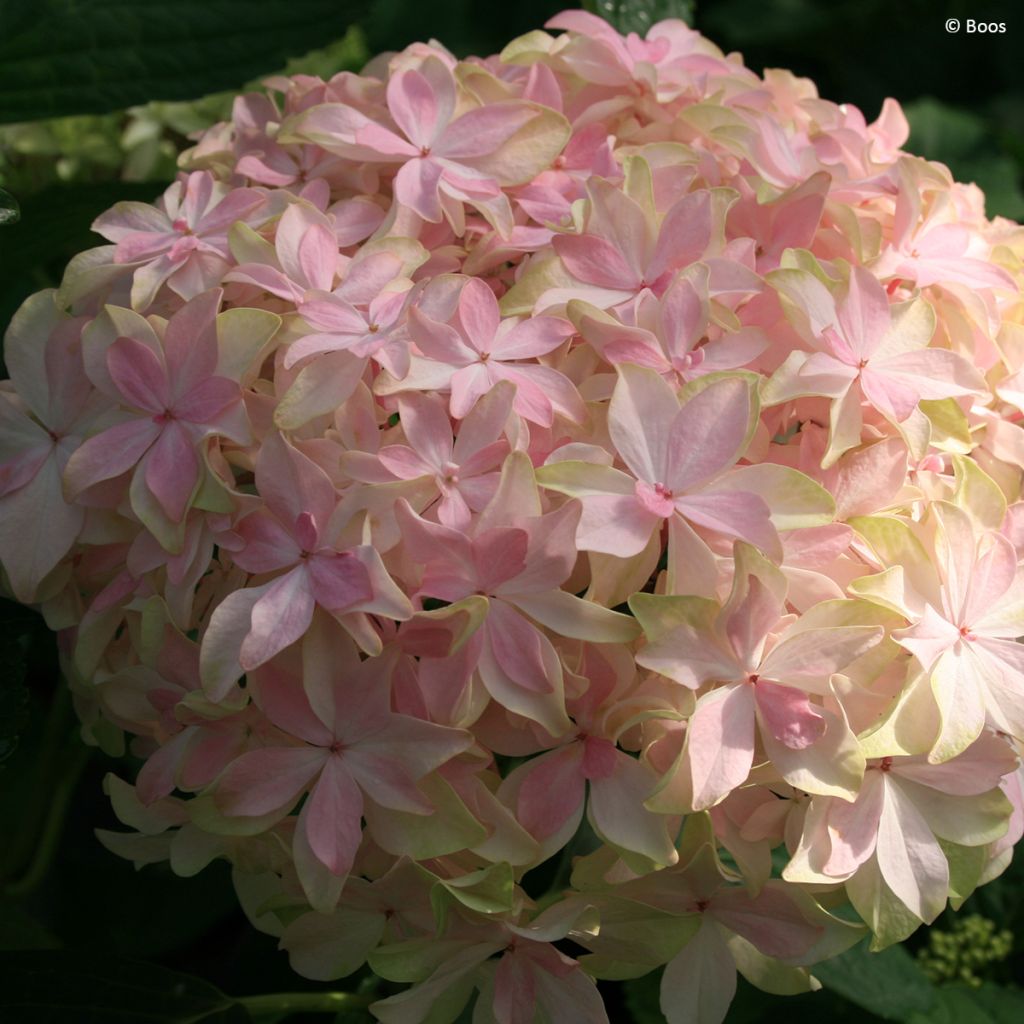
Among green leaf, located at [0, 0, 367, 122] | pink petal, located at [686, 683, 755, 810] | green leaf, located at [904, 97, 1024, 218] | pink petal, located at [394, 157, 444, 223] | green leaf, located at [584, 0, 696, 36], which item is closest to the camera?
pink petal, located at [686, 683, 755, 810]

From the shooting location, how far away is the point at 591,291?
1.63 feet

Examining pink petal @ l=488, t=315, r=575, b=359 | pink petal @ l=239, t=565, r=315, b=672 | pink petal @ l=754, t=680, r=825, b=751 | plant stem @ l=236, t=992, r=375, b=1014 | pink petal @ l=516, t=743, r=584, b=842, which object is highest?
pink petal @ l=488, t=315, r=575, b=359

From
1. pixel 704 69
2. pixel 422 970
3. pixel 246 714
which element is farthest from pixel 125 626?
pixel 704 69

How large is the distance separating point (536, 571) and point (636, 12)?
21.1 inches

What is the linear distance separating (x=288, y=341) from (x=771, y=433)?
0.20 m

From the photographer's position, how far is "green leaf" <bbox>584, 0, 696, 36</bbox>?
0.80 meters

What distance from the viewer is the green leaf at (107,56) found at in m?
0.68

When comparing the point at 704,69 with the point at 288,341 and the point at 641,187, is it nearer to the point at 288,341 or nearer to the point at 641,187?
the point at 641,187

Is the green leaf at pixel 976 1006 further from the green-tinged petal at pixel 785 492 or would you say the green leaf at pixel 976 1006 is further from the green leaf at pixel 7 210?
the green leaf at pixel 7 210

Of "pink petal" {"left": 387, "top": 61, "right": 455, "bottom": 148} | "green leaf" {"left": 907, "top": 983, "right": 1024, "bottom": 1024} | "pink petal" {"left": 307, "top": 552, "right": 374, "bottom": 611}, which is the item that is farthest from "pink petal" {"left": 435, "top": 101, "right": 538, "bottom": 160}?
"green leaf" {"left": 907, "top": 983, "right": 1024, "bottom": 1024}

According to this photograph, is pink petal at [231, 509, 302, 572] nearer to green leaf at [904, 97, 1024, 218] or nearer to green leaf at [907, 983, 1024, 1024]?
green leaf at [907, 983, 1024, 1024]

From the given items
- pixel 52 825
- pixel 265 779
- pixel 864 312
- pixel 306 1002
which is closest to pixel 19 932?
pixel 52 825

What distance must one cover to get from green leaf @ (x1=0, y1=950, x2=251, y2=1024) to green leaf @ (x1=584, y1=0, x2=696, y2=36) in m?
0.63

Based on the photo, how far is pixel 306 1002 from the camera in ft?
2.06
